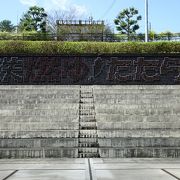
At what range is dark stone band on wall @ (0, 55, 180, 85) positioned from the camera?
23219 millimetres

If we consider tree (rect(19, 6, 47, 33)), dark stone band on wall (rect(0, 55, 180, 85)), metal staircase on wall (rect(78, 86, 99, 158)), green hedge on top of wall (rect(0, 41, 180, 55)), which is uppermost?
tree (rect(19, 6, 47, 33))

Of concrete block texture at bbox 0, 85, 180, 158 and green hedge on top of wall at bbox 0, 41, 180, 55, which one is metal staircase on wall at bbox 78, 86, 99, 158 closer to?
concrete block texture at bbox 0, 85, 180, 158

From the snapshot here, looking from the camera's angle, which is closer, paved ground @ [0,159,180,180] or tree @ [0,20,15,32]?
paved ground @ [0,159,180,180]

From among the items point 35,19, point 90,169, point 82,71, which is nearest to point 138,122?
point 90,169

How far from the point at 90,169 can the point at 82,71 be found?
538 inches

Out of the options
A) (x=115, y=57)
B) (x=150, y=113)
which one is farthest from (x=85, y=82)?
(x=150, y=113)

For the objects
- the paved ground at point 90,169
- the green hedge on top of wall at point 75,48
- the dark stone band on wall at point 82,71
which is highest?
the green hedge on top of wall at point 75,48

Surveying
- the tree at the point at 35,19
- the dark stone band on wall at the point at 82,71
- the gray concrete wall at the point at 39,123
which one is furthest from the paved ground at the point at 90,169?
the tree at the point at 35,19

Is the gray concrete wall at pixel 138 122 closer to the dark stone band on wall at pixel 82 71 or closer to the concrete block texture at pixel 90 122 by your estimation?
the concrete block texture at pixel 90 122

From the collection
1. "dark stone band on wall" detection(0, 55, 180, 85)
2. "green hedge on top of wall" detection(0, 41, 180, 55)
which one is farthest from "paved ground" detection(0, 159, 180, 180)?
"green hedge on top of wall" detection(0, 41, 180, 55)

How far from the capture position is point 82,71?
918 inches

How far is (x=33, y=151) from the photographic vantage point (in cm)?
1239

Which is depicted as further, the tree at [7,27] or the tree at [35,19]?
the tree at [7,27]

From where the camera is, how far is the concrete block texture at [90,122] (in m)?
12.5
